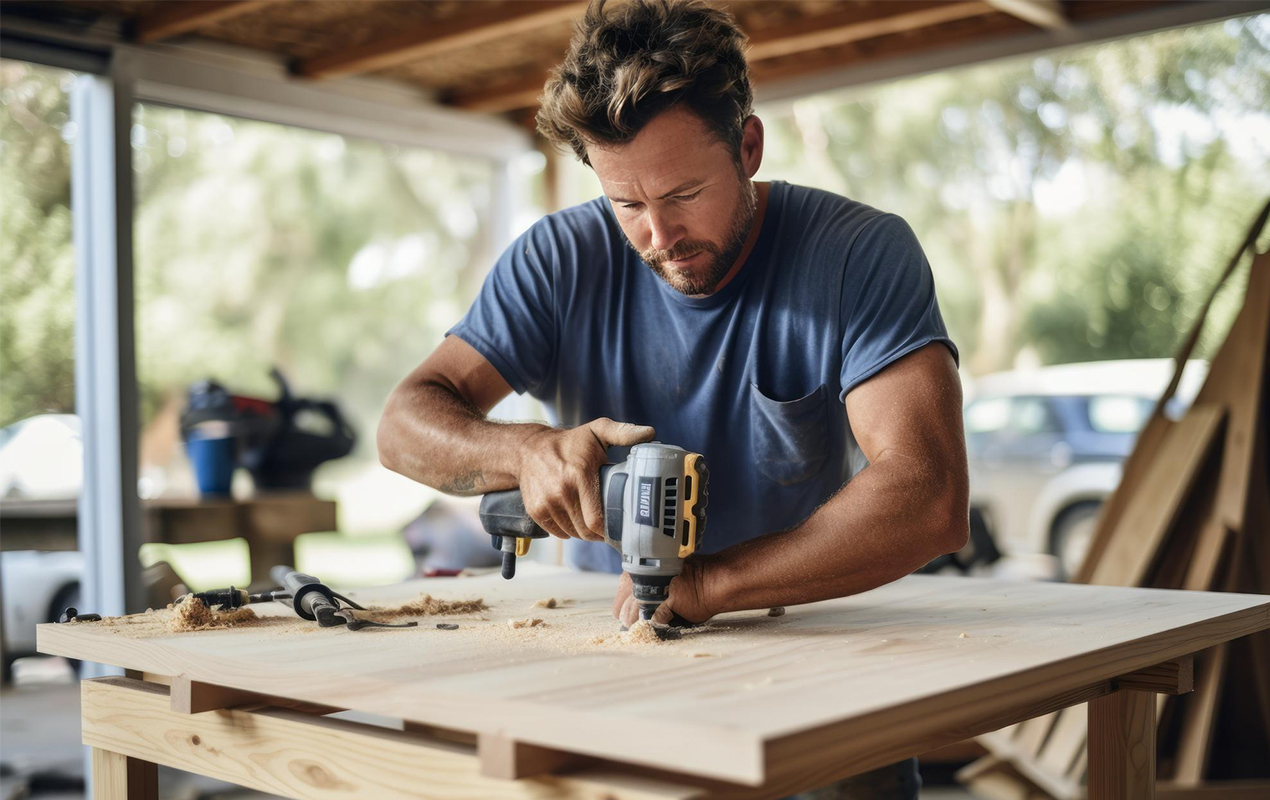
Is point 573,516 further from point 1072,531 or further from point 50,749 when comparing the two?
point 1072,531

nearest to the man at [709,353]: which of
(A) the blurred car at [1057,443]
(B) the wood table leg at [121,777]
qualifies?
(B) the wood table leg at [121,777]

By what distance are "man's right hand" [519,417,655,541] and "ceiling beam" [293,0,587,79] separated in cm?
273

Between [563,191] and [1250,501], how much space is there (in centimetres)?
348

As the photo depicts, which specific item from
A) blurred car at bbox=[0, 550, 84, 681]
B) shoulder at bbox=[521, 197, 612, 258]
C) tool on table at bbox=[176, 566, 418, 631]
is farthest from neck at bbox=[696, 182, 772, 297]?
blurred car at bbox=[0, 550, 84, 681]

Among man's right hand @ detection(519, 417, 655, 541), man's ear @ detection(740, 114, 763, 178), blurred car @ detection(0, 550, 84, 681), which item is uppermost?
man's ear @ detection(740, 114, 763, 178)

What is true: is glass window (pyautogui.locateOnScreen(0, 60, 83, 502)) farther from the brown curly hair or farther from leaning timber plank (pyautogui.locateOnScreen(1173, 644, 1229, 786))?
leaning timber plank (pyautogui.locateOnScreen(1173, 644, 1229, 786))

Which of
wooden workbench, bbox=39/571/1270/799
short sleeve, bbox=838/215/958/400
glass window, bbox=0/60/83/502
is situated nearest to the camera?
wooden workbench, bbox=39/571/1270/799

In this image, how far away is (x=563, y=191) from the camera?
5.67 metres

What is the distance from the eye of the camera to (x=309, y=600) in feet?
5.45

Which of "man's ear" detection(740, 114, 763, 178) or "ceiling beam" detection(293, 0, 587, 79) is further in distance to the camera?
"ceiling beam" detection(293, 0, 587, 79)

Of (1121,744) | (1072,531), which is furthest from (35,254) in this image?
(1072,531)

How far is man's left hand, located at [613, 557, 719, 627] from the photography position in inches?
58.1

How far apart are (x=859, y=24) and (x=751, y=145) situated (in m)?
2.50

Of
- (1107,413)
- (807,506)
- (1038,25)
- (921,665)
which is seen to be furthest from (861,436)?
(1107,413)
